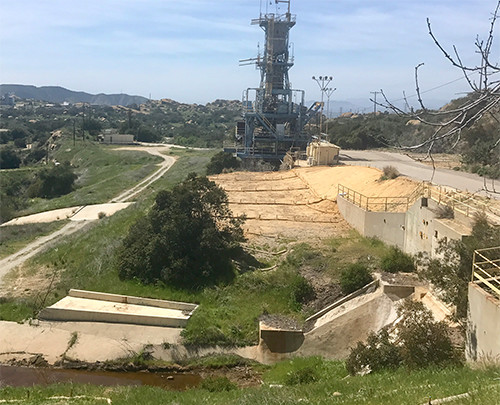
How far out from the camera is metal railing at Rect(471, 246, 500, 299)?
11.4 meters

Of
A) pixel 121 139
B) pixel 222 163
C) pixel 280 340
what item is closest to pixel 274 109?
pixel 222 163

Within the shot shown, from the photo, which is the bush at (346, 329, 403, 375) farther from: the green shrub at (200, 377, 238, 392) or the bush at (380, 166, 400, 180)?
the bush at (380, 166, 400, 180)

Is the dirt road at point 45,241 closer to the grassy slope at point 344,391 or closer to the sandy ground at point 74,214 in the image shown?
the sandy ground at point 74,214

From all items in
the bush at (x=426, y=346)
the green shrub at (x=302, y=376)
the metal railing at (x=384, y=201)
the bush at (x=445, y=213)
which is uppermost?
the bush at (x=445, y=213)

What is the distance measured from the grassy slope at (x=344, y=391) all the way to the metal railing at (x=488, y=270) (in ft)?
6.84

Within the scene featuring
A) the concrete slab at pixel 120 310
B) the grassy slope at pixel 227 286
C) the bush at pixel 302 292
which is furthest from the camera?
the bush at pixel 302 292

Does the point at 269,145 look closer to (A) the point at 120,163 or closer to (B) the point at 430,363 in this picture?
(A) the point at 120,163

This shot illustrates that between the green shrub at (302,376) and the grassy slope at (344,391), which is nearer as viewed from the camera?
the grassy slope at (344,391)

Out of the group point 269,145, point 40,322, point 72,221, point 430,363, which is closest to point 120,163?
point 269,145

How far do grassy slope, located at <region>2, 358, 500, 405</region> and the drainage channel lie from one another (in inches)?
76.2

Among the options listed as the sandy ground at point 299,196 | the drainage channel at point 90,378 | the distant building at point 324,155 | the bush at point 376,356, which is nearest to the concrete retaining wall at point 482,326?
the bush at point 376,356

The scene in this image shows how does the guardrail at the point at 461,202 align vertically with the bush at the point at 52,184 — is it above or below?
above

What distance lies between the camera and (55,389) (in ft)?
46.2

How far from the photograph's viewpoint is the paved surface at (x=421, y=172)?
24.8m
